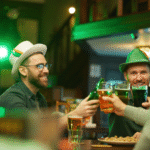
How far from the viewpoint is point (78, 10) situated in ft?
24.7

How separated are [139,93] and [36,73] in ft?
3.31

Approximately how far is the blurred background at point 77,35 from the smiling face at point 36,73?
3466 mm

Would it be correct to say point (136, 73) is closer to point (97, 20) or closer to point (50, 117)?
point (50, 117)

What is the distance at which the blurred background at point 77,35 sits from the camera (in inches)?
251

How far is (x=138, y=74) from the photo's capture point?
1.93 m

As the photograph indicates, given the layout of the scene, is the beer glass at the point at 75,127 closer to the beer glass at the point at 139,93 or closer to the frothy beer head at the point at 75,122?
the frothy beer head at the point at 75,122

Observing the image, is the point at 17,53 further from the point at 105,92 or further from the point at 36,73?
the point at 105,92

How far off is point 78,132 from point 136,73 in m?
0.89

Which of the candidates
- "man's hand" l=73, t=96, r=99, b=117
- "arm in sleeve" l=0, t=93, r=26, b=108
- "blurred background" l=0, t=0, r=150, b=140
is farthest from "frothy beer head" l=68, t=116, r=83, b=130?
"blurred background" l=0, t=0, r=150, b=140

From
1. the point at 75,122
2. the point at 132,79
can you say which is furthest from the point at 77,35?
the point at 75,122

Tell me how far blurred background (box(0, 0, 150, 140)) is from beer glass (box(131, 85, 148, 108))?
13.9 feet

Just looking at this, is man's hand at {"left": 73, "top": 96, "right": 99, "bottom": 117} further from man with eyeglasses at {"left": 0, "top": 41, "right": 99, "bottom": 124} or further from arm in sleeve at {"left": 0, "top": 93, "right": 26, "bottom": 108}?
man with eyeglasses at {"left": 0, "top": 41, "right": 99, "bottom": 124}

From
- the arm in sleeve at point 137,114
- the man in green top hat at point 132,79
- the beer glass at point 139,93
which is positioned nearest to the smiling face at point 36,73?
the man in green top hat at point 132,79

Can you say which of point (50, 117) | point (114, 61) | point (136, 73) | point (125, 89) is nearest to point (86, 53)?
point (114, 61)
